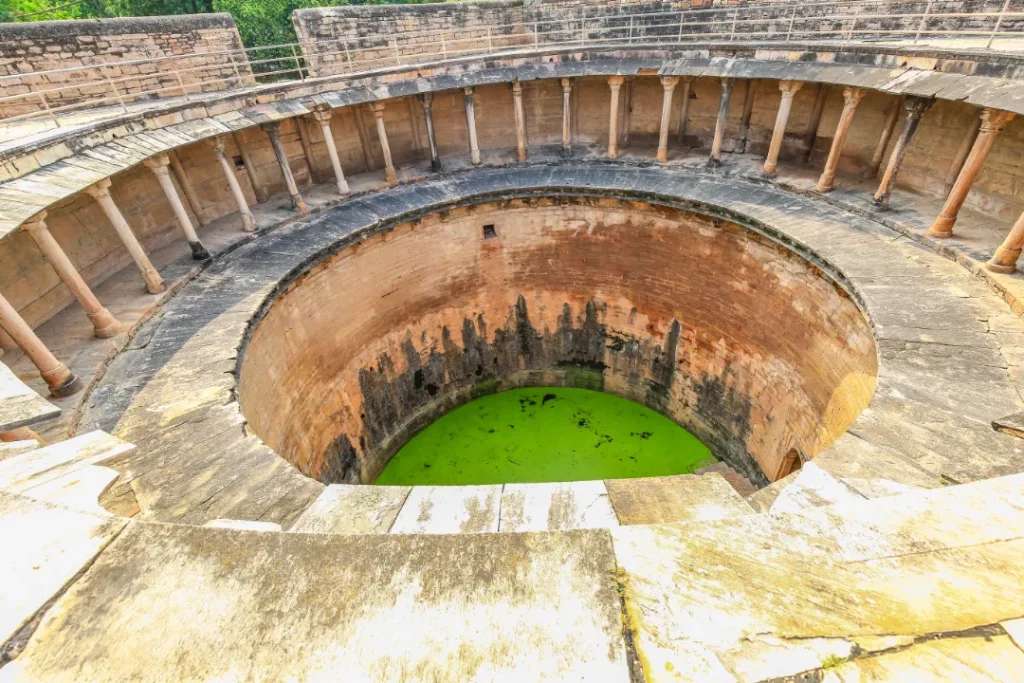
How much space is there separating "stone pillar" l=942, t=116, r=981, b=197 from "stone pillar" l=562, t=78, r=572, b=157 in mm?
9349

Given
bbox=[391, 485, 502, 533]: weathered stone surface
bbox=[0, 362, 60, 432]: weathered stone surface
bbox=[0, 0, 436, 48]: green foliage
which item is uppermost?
bbox=[0, 0, 436, 48]: green foliage

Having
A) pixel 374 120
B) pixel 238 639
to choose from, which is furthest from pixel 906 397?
pixel 374 120

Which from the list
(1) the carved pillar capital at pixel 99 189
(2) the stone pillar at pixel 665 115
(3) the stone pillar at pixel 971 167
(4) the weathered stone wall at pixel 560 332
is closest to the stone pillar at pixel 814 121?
(2) the stone pillar at pixel 665 115

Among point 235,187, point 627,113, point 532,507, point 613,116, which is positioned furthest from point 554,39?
point 532,507

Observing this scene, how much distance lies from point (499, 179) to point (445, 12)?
5.76m

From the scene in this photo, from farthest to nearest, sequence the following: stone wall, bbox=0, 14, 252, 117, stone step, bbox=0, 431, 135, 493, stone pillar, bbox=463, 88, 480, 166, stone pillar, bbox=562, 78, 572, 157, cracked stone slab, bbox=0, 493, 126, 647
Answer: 1. stone pillar, bbox=562, 78, 572, 157
2. stone pillar, bbox=463, 88, 480, 166
3. stone wall, bbox=0, 14, 252, 117
4. stone step, bbox=0, 431, 135, 493
5. cracked stone slab, bbox=0, 493, 126, 647

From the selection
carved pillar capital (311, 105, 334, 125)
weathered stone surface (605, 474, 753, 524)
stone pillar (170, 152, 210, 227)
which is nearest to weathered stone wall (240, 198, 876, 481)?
carved pillar capital (311, 105, 334, 125)

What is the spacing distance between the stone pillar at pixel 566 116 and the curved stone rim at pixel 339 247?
2995mm

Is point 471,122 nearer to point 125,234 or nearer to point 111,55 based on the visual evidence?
point 111,55

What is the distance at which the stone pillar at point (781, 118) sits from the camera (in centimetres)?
1225

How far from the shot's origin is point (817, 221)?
36.7 feet

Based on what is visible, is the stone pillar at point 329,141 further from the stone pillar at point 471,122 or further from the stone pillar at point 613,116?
the stone pillar at point 613,116

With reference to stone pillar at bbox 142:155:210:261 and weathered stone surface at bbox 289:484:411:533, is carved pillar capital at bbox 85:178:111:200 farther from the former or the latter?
weathered stone surface at bbox 289:484:411:533

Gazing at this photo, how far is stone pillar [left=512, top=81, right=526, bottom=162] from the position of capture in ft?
49.1
